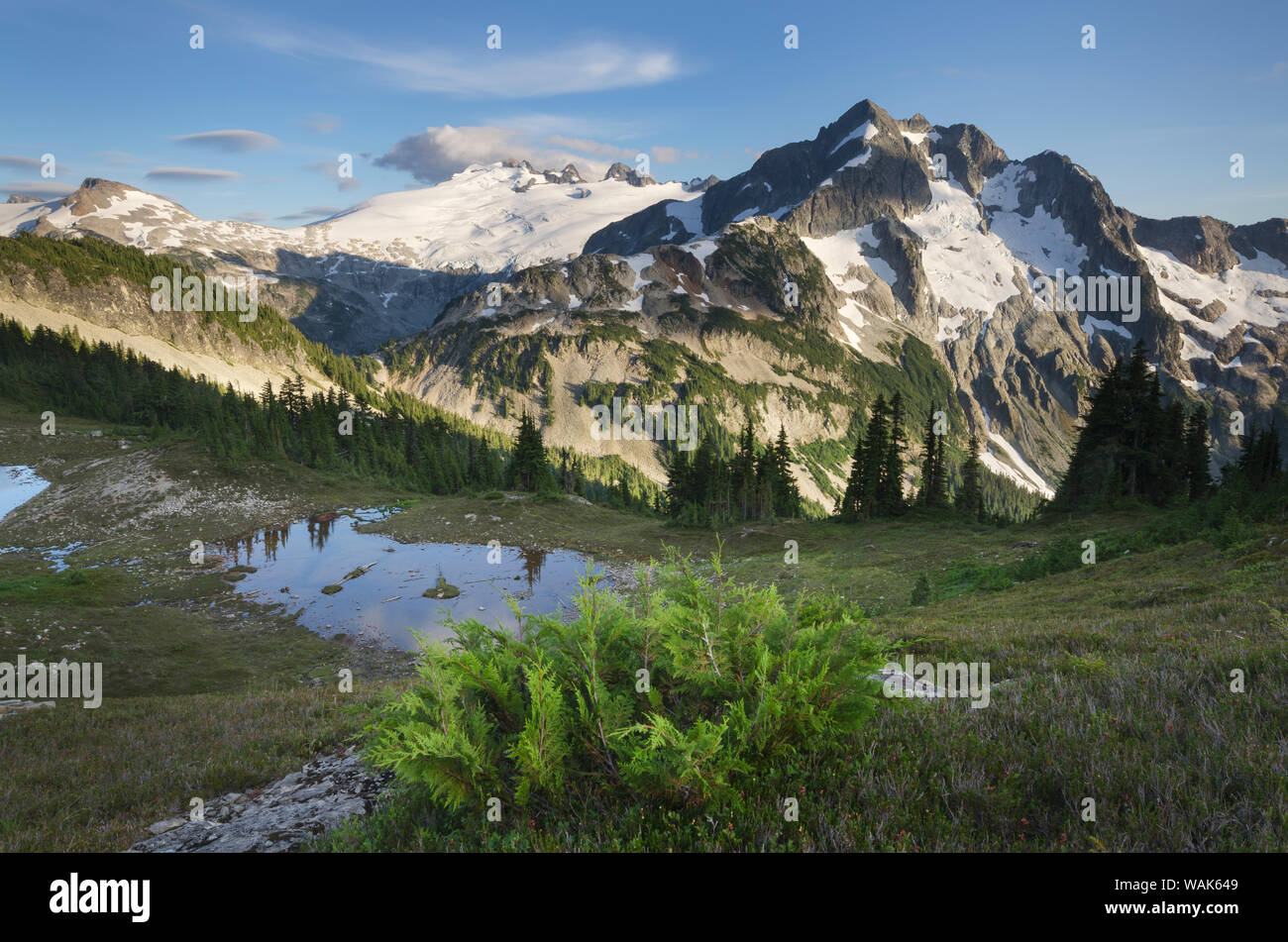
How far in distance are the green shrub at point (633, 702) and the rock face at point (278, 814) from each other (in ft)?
3.34

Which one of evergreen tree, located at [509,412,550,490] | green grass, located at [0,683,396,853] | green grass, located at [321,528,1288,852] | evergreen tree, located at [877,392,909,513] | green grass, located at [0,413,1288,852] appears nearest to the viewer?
green grass, located at [321,528,1288,852]

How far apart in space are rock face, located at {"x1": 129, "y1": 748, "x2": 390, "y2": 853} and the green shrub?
102 cm

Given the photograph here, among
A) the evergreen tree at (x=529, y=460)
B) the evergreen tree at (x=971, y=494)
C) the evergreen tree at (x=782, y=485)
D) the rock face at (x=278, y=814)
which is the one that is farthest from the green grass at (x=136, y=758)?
the evergreen tree at (x=782, y=485)

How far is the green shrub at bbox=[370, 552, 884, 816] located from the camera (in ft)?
12.9

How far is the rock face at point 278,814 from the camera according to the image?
497 cm

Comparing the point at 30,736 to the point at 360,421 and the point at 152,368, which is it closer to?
the point at 360,421

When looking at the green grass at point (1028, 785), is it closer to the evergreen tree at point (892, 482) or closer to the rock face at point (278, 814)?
the rock face at point (278, 814)

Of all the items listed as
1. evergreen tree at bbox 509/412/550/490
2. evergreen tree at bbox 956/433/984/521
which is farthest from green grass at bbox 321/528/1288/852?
evergreen tree at bbox 509/412/550/490

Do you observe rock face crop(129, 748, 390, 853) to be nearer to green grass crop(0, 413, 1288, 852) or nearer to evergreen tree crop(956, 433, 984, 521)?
green grass crop(0, 413, 1288, 852)

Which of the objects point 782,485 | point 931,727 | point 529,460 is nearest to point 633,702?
point 931,727

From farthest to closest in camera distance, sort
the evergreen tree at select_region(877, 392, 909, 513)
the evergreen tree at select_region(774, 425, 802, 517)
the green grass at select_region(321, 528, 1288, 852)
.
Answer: the evergreen tree at select_region(774, 425, 802, 517)
the evergreen tree at select_region(877, 392, 909, 513)
the green grass at select_region(321, 528, 1288, 852)

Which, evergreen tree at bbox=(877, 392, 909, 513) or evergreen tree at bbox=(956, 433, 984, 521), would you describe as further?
evergreen tree at bbox=(877, 392, 909, 513)
